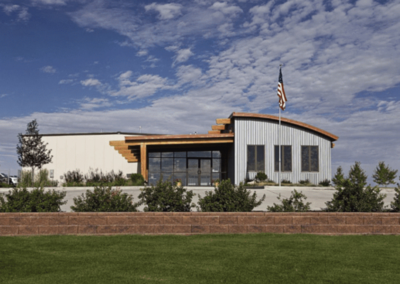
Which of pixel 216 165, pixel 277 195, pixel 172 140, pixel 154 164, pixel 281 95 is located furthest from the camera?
pixel 154 164

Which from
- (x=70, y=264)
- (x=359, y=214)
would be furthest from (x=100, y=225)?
(x=359, y=214)

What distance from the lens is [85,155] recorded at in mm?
41000

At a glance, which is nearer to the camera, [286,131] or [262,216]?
[262,216]

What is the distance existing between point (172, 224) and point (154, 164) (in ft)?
87.2

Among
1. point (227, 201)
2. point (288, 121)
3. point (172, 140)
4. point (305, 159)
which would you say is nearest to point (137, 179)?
point (172, 140)

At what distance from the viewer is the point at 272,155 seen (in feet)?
93.0

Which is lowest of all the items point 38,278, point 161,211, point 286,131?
point 38,278

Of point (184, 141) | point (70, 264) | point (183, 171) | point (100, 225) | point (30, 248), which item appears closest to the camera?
point (70, 264)

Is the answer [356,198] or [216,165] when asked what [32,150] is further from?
[356,198]

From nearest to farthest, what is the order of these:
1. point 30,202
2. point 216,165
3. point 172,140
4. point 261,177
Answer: point 30,202 → point 261,177 → point 172,140 → point 216,165

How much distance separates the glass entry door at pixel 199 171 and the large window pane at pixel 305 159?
27.6 ft

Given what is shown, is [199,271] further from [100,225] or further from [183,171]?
[183,171]

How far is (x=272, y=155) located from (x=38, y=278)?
2462 centimetres

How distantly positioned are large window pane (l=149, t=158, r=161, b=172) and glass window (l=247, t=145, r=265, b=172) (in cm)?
996
